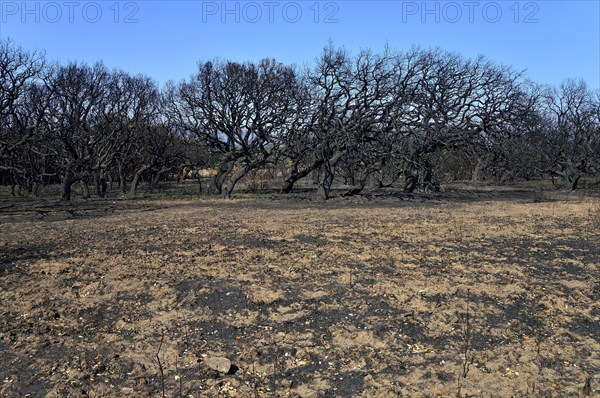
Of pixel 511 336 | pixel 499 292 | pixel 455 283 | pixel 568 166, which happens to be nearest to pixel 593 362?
pixel 511 336

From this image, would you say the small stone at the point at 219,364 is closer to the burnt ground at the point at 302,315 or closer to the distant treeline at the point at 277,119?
the burnt ground at the point at 302,315

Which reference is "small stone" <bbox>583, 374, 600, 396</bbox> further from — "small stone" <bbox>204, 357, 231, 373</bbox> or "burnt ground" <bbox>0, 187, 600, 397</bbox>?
"small stone" <bbox>204, 357, 231, 373</bbox>

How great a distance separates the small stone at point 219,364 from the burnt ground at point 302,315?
0.06 m

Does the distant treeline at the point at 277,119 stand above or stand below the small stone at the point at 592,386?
above

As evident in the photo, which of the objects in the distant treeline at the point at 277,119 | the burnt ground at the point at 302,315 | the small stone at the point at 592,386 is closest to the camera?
the small stone at the point at 592,386

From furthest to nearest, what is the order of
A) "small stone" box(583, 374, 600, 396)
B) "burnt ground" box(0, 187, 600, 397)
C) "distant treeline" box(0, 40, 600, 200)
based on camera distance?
"distant treeline" box(0, 40, 600, 200) < "burnt ground" box(0, 187, 600, 397) < "small stone" box(583, 374, 600, 396)

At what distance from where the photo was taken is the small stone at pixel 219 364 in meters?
4.23

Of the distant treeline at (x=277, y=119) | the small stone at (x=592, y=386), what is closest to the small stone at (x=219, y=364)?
the small stone at (x=592, y=386)

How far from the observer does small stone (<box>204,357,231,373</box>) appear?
4230 mm

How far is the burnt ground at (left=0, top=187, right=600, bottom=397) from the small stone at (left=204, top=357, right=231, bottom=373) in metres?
0.06

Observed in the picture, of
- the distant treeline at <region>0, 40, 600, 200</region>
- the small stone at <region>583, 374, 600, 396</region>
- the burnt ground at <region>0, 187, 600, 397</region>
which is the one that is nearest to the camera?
the small stone at <region>583, 374, 600, 396</region>

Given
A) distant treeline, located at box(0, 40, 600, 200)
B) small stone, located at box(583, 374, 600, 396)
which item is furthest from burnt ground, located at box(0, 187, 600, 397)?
distant treeline, located at box(0, 40, 600, 200)

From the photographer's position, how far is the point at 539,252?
9117mm

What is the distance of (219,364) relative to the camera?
169 inches
